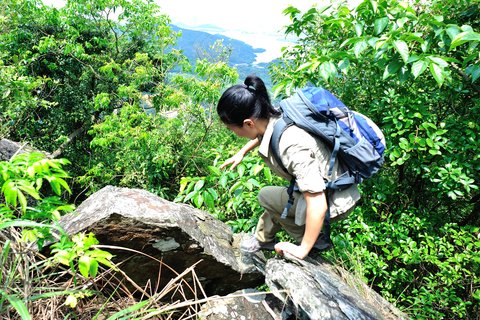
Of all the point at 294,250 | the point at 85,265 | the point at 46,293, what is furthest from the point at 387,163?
the point at 46,293

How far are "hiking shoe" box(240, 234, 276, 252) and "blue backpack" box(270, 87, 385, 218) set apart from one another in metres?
0.79

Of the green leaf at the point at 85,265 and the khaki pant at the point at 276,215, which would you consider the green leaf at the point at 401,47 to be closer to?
the khaki pant at the point at 276,215

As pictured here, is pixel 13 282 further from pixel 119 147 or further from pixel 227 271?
pixel 119 147

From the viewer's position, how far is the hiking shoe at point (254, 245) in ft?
10.6

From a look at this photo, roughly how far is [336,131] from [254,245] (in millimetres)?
1417

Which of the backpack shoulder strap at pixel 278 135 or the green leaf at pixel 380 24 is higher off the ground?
the green leaf at pixel 380 24

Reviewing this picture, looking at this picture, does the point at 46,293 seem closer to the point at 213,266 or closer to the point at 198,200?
the point at 198,200

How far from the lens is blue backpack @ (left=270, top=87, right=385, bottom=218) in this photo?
2391 millimetres

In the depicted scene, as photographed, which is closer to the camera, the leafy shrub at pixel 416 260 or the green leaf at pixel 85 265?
the green leaf at pixel 85 265

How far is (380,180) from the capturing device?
3781 mm

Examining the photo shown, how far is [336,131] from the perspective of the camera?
7.91ft

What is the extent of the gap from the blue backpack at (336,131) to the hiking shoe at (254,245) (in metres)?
0.79

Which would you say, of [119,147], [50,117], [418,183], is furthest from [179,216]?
[50,117]

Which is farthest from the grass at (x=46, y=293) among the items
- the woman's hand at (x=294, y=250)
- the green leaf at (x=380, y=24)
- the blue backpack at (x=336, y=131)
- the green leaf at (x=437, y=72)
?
the green leaf at (x=380, y=24)
